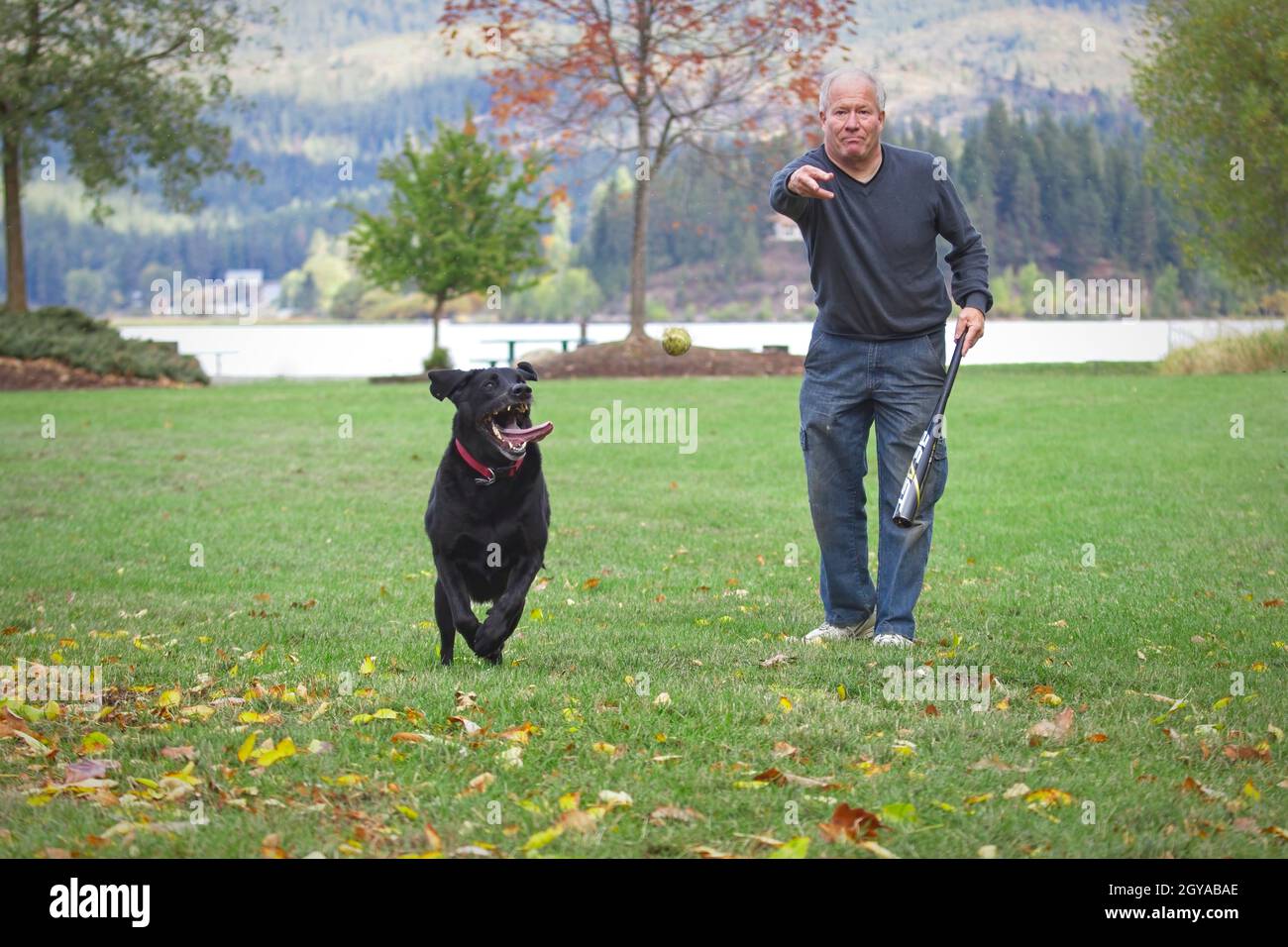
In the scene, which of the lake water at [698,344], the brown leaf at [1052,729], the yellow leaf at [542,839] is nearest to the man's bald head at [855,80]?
the brown leaf at [1052,729]

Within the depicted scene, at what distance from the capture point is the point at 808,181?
656cm

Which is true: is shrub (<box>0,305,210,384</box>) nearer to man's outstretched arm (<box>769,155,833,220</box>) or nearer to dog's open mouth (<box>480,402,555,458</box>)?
dog's open mouth (<box>480,402,555,458</box>)

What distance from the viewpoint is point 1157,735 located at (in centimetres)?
530

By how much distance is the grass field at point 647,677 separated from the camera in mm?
4297

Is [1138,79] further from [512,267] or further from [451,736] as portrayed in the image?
[451,736]

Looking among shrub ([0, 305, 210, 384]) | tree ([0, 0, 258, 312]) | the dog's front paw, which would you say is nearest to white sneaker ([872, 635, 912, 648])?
the dog's front paw

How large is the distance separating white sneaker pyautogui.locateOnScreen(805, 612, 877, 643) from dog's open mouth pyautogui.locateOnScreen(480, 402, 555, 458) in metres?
1.90

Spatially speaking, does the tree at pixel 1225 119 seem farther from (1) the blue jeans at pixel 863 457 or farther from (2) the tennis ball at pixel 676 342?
(1) the blue jeans at pixel 863 457

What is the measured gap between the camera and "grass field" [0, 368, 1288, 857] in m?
4.30

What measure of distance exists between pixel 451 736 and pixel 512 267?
102 ft

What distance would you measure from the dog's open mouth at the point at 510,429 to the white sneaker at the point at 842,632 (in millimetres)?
1896

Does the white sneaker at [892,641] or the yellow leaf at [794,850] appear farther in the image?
the white sneaker at [892,641]

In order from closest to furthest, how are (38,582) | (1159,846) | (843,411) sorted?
1. (1159,846)
2. (843,411)
3. (38,582)
